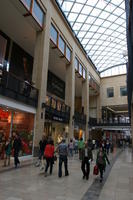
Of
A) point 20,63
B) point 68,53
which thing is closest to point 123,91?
point 68,53

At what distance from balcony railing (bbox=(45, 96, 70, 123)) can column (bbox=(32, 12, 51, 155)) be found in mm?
1204

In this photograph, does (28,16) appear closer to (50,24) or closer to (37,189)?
(50,24)

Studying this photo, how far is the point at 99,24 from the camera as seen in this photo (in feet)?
81.5

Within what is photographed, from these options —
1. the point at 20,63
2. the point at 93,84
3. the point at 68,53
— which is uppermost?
the point at 68,53

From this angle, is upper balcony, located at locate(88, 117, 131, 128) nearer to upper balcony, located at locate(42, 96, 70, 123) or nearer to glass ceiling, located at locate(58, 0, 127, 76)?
glass ceiling, located at locate(58, 0, 127, 76)

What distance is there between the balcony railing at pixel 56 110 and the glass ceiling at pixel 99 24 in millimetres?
11792

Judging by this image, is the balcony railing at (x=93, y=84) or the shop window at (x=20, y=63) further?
the balcony railing at (x=93, y=84)

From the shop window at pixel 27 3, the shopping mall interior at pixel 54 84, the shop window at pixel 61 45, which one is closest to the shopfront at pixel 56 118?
the shopping mall interior at pixel 54 84

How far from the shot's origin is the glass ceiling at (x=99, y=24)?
21203 mm

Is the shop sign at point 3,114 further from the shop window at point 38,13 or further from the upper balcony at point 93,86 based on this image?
the upper balcony at point 93,86

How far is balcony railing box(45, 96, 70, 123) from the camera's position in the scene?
14.3 m

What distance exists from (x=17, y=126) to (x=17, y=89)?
8.25ft

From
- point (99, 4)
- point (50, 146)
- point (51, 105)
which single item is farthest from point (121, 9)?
point (50, 146)

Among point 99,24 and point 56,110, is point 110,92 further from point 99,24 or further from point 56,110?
point 56,110
